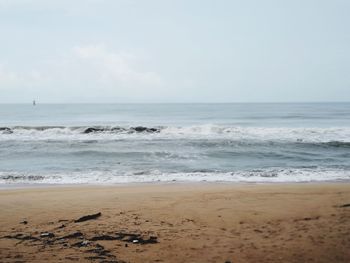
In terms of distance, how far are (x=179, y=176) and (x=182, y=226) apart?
18.9 ft

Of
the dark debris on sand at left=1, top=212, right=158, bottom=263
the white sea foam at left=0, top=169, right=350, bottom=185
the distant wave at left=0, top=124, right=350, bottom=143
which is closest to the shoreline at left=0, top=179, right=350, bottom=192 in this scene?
the white sea foam at left=0, top=169, right=350, bottom=185

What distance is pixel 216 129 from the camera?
83.4ft

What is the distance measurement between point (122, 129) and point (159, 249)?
73.9 ft

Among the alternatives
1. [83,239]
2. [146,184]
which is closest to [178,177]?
[146,184]

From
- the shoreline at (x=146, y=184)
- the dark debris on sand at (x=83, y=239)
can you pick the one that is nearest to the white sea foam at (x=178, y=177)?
the shoreline at (x=146, y=184)

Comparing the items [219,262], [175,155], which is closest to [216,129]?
[175,155]

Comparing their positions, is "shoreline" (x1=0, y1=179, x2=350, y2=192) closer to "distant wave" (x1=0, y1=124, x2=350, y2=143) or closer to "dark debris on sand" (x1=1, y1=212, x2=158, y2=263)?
"dark debris on sand" (x1=1, y1=212, x2=158, y2=263)

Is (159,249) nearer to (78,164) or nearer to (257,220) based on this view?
(257,220)

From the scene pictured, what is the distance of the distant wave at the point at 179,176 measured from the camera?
34.1 ft

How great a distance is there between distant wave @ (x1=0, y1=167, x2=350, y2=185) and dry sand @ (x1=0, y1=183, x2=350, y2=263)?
2580 millimetres

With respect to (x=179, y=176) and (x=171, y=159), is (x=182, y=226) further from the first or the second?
(x=171, y=159)

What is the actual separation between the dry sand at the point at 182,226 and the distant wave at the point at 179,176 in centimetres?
258

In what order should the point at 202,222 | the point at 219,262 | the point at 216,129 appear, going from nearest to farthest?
the point at 219,262, the point at 202,222, the point at 216,129

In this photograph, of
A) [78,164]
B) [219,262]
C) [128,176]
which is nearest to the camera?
[219,262]
